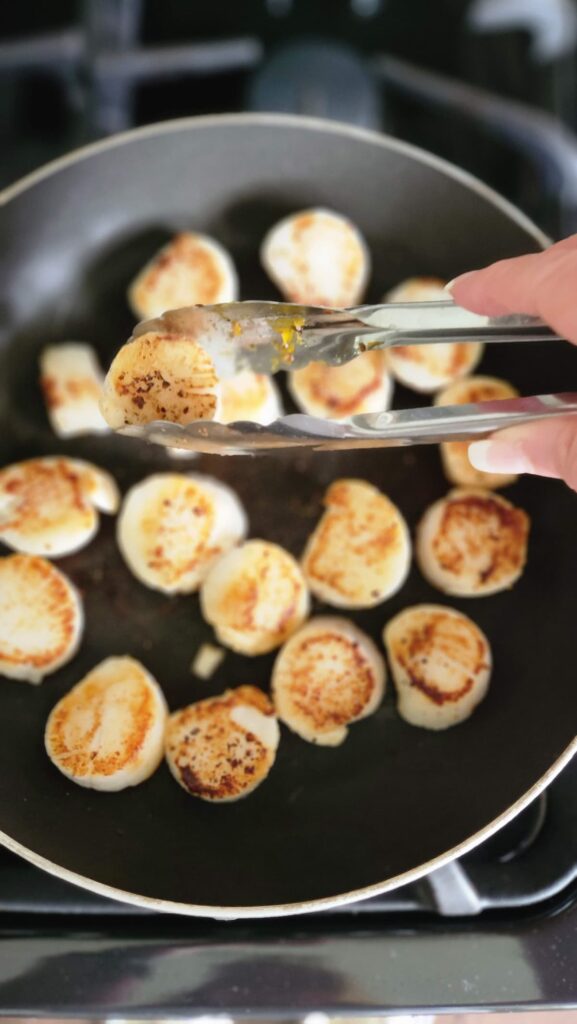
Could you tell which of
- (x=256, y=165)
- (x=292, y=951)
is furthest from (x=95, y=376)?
(x=292, y=951)

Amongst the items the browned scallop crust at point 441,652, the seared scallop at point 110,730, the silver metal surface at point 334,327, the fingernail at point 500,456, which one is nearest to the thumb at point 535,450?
the fingernail at point 500,456

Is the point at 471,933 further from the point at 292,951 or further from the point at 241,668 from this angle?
the point at 241,668

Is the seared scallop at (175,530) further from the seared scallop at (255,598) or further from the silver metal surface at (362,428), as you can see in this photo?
the silver metal surface at (362,428)

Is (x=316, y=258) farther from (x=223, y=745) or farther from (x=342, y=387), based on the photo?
(x=223, y=745)

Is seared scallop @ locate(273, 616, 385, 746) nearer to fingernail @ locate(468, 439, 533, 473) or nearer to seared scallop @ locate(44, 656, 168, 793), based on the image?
seared scallop @ locate(44, 656, 168, 793)

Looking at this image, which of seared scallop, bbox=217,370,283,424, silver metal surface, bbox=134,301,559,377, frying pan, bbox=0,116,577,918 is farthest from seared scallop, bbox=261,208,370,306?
silver metal surface, bbox=134,301,559,377

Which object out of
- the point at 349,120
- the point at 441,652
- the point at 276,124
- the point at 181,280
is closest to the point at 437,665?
the point at 441,652
